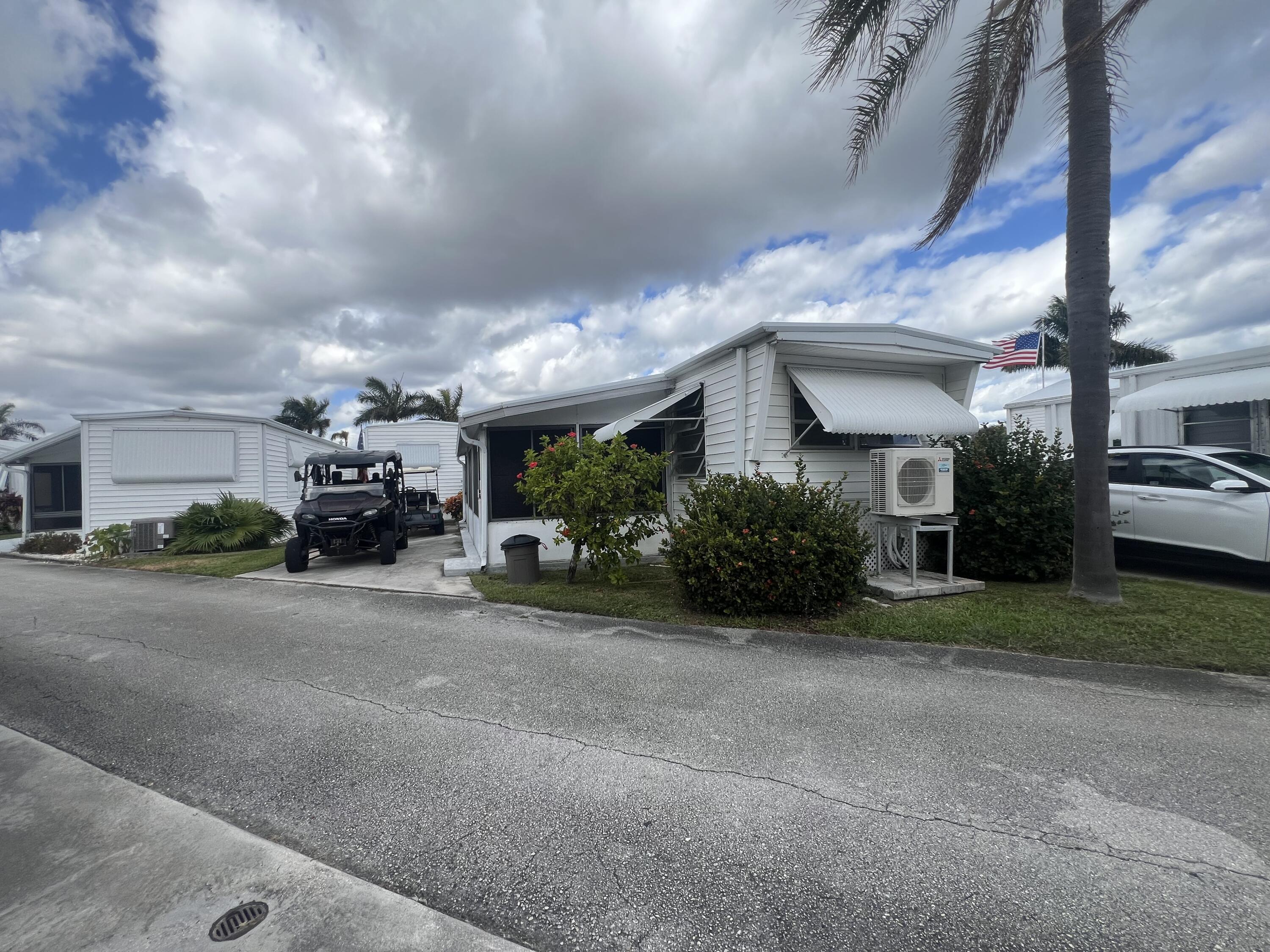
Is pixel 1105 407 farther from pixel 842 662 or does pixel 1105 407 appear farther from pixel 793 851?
pixel 793 851

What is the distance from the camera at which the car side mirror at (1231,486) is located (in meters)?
6.88

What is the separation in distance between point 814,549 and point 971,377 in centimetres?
467

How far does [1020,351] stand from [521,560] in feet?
51.3

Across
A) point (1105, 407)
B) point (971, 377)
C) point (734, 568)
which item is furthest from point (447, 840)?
point (971, 377)

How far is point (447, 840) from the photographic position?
2.74 m

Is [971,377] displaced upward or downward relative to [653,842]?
upward

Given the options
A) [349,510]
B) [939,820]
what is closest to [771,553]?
[939,820]

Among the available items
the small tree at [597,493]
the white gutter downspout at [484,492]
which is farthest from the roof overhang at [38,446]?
the small tree at [597,493]

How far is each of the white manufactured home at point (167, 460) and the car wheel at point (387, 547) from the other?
537 cm

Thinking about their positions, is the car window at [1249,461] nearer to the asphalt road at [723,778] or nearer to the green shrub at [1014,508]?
the green shrub at [1014,508]

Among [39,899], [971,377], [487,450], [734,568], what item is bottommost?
[39,899]

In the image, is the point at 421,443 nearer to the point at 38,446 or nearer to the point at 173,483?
the point at 173,483

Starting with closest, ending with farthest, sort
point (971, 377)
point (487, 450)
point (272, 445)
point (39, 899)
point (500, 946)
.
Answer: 1. point (500, 946)
2. point (39, 899)
3. point (971, 377)
4. point (487, 450)
5. point (272, 445)

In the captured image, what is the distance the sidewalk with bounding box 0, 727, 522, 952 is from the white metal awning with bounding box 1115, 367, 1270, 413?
1281cm
